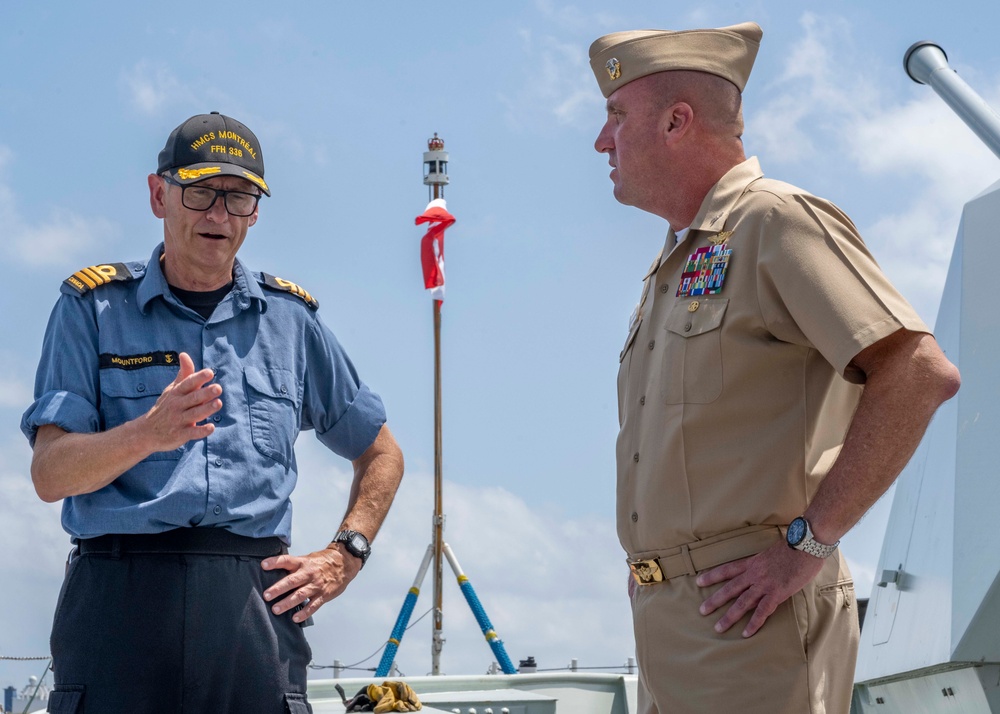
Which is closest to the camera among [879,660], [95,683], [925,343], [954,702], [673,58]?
[925,343]

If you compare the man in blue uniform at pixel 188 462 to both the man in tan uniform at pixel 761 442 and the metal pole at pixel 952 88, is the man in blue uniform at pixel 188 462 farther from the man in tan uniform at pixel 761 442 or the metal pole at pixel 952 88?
the metal pole at pixel 952 88

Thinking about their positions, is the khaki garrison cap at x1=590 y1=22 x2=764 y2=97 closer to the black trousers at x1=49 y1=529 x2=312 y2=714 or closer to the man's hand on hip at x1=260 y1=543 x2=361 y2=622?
the man's hand on hip at x1=260 y1=543 x2=361 y2=622

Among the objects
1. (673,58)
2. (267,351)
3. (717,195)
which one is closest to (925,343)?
(717,195)

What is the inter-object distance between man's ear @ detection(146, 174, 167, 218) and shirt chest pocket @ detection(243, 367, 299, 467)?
1.35 feet

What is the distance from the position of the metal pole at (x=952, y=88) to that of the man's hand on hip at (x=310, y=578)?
419cm

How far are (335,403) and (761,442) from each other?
3.64 feet

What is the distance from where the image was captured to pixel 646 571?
223cm

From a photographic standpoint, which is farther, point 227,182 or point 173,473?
point 227,182

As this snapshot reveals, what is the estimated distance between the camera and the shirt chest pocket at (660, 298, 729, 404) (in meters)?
2.16

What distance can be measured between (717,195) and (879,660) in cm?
330

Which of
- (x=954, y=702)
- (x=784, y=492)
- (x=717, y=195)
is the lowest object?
(x=954, y=702)

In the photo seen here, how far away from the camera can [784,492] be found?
6.82 ft

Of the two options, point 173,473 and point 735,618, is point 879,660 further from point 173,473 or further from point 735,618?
point 173,473

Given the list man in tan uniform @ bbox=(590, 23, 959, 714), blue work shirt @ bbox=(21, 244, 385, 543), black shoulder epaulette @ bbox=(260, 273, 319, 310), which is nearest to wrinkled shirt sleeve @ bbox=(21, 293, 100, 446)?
blue work shirt @ bbox=(21, 244, 385, 543)
